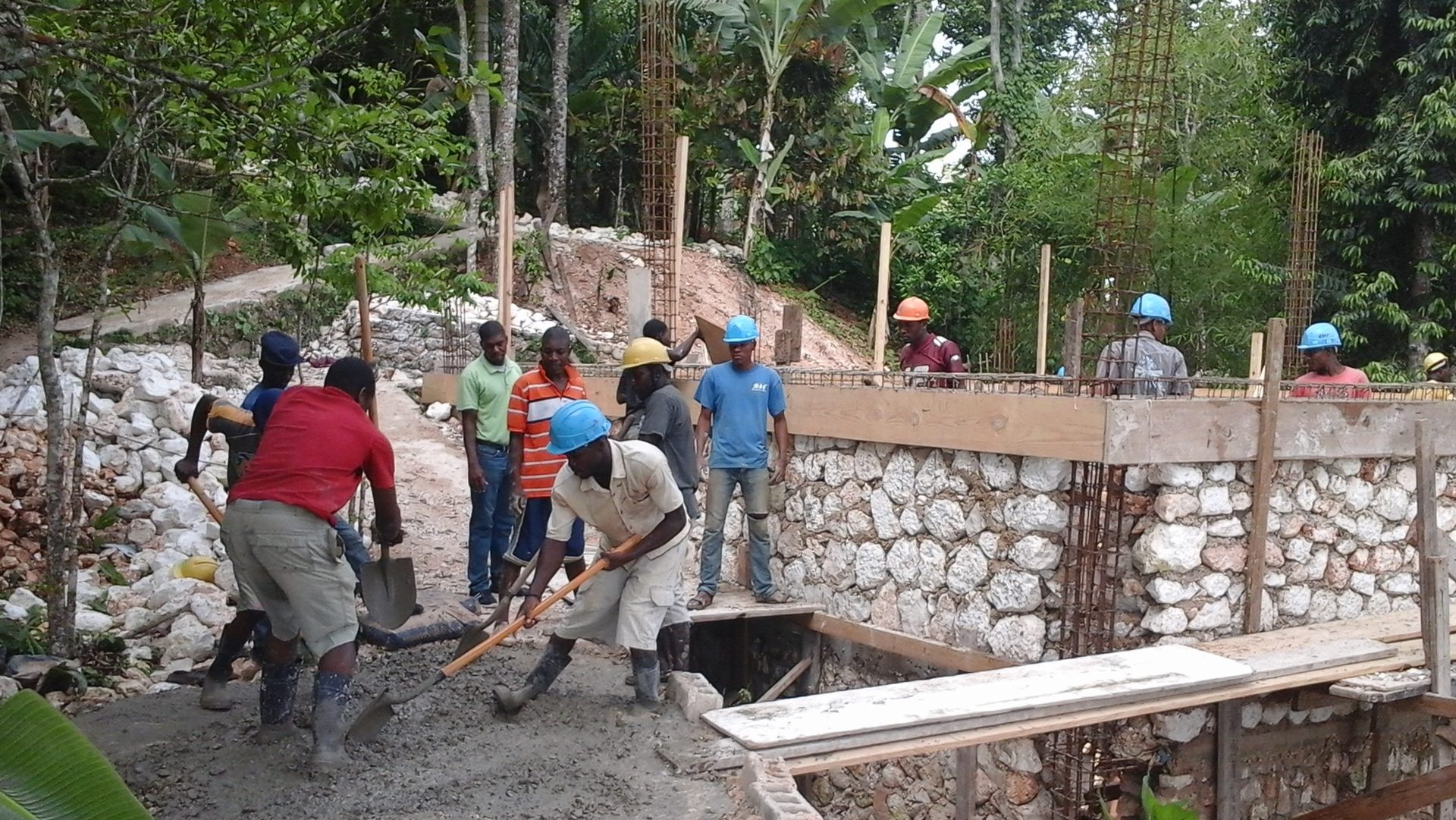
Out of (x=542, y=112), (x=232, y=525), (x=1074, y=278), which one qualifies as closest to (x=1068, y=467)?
(x=232, y=525)

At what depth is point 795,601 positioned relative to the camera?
7.88 meters

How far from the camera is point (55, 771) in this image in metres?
2.29

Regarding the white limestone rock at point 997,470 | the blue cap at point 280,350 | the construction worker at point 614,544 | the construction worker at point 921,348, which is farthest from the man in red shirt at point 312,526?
the construction worker at point 921,348

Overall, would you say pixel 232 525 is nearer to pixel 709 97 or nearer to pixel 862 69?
pixel 709 97

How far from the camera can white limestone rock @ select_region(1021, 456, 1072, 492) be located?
6109 millimetres

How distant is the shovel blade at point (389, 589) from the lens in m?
5.23

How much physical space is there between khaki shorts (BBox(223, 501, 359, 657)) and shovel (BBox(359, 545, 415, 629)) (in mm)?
613

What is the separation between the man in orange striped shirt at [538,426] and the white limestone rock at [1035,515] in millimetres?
2378

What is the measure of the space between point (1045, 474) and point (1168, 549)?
718 millimetres

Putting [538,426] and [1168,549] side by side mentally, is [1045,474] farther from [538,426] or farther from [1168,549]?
[538,426]

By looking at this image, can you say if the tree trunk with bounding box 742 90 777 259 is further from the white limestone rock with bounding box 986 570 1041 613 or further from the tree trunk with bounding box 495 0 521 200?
the white limestone rock with bounding box 986 570 1041 613

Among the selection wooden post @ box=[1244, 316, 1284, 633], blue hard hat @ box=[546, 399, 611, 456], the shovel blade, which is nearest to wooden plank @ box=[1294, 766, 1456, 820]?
wooden post @ box=[1244, 316, 1284, 633]

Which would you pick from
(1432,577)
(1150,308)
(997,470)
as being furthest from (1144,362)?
(1432,577)

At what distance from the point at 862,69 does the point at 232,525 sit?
18.3 m
